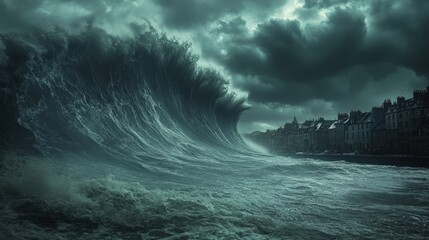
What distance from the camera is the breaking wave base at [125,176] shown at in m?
5.34

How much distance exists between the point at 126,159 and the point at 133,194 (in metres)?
5.24

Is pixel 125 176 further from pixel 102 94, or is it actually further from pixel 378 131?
pixel 378 131

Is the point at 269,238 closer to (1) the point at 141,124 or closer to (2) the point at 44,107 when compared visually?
(2) the point at 44,107

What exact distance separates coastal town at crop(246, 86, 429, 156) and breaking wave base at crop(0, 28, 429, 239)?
34.8 meters

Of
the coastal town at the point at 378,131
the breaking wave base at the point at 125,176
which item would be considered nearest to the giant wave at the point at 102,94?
the breaking wave base at the point at 125,176

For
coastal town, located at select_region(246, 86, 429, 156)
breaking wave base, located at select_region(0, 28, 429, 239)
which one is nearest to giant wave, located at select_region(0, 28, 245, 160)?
breaking wave base, located at select_region(0, 28, 429, 239)

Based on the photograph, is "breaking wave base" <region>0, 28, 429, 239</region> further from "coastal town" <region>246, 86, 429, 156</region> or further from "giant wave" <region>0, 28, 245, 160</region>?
"coastal town" <region>246, 86, 429, 156</region>

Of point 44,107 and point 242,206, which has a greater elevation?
point 44,107

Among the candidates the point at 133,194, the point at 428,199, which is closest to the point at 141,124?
the point at 133,194

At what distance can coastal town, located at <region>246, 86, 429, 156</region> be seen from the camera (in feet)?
156

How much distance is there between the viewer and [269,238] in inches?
197

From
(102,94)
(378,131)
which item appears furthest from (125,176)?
(378,131)

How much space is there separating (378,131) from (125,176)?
57.5m

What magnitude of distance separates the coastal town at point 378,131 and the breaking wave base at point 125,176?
34.8 m
